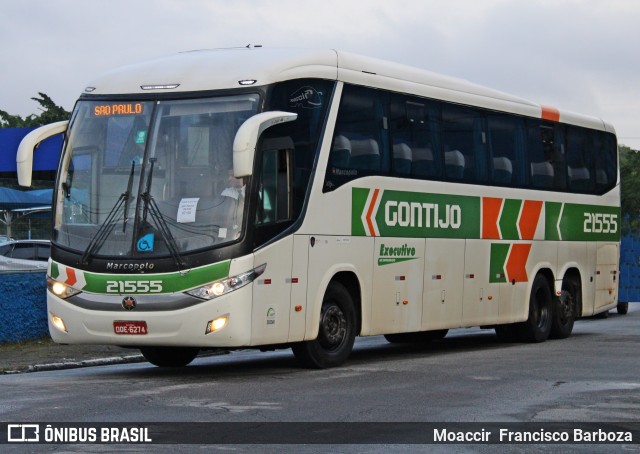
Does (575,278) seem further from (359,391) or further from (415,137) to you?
(359,391)

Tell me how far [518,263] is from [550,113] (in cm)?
298

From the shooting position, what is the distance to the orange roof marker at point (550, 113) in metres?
22.2

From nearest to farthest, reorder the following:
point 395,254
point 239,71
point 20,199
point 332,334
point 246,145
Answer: point 246,145
point 239,71
point 332,334
point 395,254
point 20,199

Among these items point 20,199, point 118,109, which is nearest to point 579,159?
point 118,109

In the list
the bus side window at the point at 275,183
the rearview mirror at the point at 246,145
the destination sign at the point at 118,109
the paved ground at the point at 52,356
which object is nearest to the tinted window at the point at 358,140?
the bus side window at the point at 275,183

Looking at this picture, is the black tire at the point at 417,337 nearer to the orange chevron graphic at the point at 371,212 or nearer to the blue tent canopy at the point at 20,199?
the orange chevron graphic at the point at 371,212

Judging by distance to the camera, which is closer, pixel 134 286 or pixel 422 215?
pixel 134 286

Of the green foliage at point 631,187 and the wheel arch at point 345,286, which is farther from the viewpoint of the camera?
the green foliage at point 631,187

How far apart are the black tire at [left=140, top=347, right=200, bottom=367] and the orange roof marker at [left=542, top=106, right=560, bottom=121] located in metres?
8.20

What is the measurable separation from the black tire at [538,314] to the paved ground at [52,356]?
20.6 ft

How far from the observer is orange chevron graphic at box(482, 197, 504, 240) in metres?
19.8

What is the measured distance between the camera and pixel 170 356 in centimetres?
1692

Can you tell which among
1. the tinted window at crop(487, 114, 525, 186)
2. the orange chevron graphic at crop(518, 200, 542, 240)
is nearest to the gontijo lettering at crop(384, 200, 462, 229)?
the tinted window at crop(487, 114, 525, 186)

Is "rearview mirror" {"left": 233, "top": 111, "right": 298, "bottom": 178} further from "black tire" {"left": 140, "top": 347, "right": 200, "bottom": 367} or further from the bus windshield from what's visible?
"black tire" {"left": 140, "top": 347, "right": 200, "bottom": 367}
